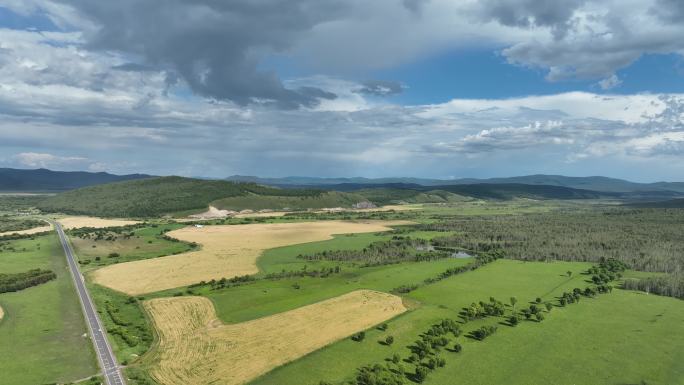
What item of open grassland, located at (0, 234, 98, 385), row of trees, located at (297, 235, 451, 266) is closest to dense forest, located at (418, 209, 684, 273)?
row of trees, located at (297, 235, 451, 266)

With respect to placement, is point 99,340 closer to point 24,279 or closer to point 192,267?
point 24,279

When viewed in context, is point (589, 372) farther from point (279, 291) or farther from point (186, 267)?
point (186, 267)

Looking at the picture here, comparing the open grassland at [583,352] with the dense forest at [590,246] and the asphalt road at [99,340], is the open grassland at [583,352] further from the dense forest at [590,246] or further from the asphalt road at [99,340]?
the dense forest at [590,246]

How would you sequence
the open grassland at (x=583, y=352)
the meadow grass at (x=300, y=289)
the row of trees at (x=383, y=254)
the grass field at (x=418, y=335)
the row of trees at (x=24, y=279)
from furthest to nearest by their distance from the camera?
the row of trees at (x=383, y=254), the row of trees at (x=24, y=279), the meadow grass at (x=300, y=289), the grass field at (x=418, y=335), the open grassland at (x=583, y=352)

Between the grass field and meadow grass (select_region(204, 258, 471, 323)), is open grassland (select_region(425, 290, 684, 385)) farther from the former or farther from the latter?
meadow grass (select_region(204, 258, 471, 323))

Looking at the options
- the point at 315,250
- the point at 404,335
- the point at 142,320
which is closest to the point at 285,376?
the point at 404,335

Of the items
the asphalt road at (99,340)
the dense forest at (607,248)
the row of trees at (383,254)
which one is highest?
the dense forest at (607,248)

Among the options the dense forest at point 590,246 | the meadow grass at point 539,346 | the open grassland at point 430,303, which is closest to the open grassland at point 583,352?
the meadow grass at point 539,346
